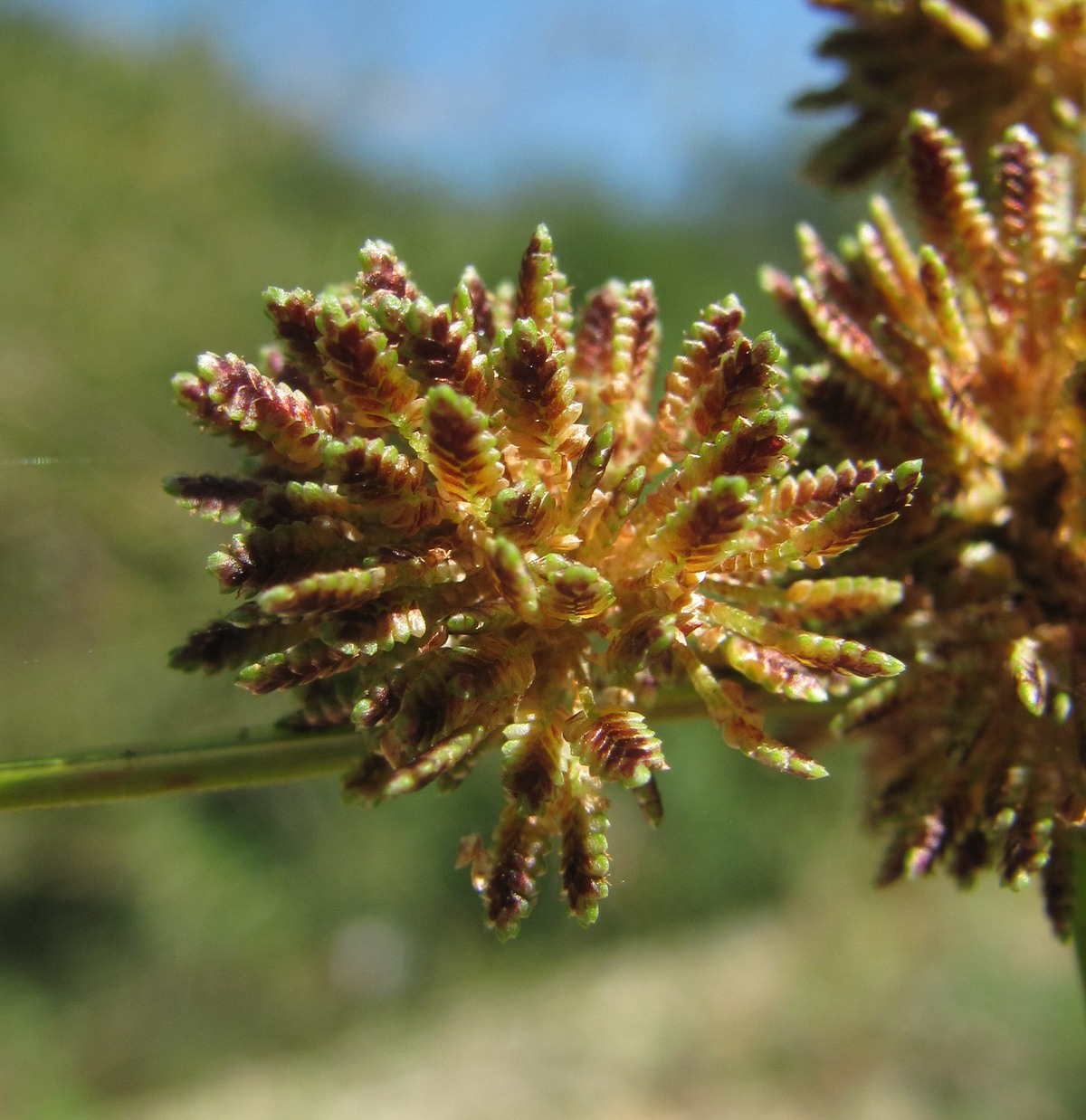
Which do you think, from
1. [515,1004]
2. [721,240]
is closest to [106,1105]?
[515,1004]

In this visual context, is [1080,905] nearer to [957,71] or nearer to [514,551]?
[514,551]

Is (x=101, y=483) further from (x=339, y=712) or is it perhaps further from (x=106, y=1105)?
(x=339, y=712)

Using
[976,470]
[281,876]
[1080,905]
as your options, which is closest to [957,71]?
[976,470]

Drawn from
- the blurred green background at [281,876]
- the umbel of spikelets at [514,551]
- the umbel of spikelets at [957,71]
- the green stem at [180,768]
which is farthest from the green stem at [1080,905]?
the blurred green background at [281,876]

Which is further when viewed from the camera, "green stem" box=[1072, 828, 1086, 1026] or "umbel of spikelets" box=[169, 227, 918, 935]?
"green stem" box=[1072, 828, 1086, 1026]

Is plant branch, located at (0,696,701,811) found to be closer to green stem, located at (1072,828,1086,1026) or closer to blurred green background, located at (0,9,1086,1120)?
green stem, located at (1072,828,1086,1026)

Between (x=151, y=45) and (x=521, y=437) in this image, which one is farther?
(x=151, y=45)

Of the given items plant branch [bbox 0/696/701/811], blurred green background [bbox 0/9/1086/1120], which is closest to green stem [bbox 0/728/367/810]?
plant branch [bbox 0/696/701/811]
